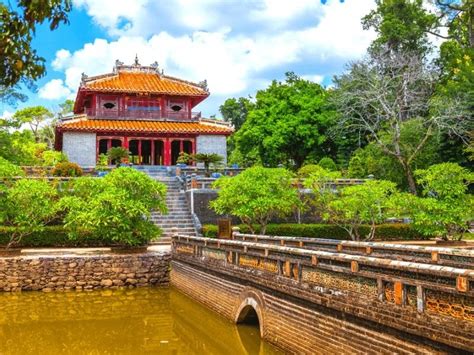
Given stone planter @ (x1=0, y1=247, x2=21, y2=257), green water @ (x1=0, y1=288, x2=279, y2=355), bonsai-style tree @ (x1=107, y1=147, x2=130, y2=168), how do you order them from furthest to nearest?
1. bonsai-style tree @ (x1=107, y1=147, x2=130, y2=168)
2. stone planter @ (x1=0, y1=247, x2=21, y2=257)
3. green water @ (x1=0, y1=288, x2=279, y2=355)

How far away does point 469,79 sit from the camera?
2997 cm

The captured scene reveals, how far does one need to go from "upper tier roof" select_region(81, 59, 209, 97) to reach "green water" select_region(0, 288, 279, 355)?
22.5m

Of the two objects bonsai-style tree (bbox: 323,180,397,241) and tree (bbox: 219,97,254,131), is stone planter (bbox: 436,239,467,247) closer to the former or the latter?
bonsai-style tree (bbox: 323,180,397,241)

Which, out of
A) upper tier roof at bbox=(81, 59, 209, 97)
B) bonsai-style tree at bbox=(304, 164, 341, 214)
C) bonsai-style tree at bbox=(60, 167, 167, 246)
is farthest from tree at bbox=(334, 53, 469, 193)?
bonsai-style tree at bbox=(60, 167, 167, 246)

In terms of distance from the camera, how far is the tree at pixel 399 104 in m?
29.2

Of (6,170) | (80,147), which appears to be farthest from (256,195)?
(80,147)

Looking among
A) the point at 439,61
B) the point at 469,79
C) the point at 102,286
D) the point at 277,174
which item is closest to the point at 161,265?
the point at 102,286

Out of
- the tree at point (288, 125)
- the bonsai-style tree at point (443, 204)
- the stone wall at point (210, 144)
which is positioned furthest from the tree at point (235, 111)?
the bonsai-style tree at point (443, 204)

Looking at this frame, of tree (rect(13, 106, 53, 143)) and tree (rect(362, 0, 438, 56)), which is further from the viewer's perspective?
tree (rect(13, 106, 53, 143))

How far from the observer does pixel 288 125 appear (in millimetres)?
38844

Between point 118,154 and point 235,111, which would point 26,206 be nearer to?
point 118,154

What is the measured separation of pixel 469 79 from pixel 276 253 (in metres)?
24.5

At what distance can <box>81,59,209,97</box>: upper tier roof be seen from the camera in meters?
37.3

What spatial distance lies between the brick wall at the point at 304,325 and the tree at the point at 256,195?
20.8ft
